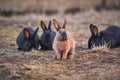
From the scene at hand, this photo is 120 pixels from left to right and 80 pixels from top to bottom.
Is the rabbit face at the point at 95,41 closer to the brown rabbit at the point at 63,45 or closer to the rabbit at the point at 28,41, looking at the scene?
the rabbit at the point at 28,41

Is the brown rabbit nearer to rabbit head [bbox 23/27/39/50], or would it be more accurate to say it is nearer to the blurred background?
rabbit head [bbox 23/27/39/50]

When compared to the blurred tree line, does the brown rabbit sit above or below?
below

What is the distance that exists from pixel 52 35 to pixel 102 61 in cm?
312

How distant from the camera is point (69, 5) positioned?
996 inches

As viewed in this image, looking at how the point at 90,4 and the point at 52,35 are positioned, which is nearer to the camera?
the point at 52,35

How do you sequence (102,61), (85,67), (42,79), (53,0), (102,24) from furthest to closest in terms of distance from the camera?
(53,0) < (102,24) < (102,61) < (85,67) < (42,79)

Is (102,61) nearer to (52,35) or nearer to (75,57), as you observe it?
(75,57)

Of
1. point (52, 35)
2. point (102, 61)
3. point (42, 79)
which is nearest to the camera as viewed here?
point (42, 79)

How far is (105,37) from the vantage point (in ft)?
44.9

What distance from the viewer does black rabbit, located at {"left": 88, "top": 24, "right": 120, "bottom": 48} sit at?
1328 centimetres

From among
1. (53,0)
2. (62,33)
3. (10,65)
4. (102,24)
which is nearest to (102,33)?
(62,33)

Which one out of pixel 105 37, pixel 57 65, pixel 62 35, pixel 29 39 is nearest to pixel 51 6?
pixel 105 37

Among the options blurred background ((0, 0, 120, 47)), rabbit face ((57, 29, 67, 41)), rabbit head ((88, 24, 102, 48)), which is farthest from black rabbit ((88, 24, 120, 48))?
rabbit face ((57, 29, 67, 41))

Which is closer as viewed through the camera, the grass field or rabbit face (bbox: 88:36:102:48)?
the grass field
